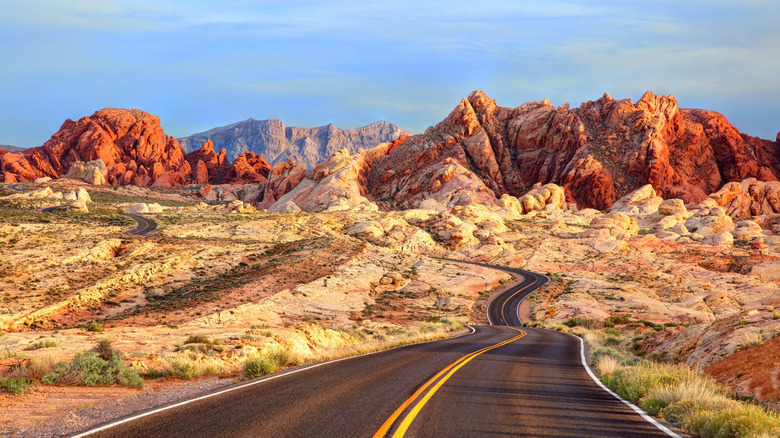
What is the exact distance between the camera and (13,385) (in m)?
10.0

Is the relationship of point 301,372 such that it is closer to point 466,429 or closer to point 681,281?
point 466,429

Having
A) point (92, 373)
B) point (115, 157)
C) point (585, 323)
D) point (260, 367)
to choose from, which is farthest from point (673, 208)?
point (115, 157)

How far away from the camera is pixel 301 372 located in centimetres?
1351

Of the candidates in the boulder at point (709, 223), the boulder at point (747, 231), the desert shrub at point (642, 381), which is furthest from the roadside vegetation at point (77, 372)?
the boulder at point (747, 231)

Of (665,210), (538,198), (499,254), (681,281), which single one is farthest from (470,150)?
(681,281)

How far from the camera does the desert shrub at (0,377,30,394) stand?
32.7ft

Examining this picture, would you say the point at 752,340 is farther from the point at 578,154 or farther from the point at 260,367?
the point at 578,154

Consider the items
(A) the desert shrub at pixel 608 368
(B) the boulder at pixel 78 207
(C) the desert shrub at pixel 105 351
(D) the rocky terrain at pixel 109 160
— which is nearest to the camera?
(C) the desert shrub at pixel 105 351

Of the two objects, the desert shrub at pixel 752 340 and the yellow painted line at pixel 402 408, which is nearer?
the yellow painted line at pixel 402 408

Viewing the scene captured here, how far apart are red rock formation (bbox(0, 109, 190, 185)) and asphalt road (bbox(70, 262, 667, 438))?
616ft

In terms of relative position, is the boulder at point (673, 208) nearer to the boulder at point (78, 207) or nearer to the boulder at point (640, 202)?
the boulder at point (640, 202)

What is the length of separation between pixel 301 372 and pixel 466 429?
678cm

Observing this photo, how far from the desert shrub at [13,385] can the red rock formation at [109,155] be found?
610ft

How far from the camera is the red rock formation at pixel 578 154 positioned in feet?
448
